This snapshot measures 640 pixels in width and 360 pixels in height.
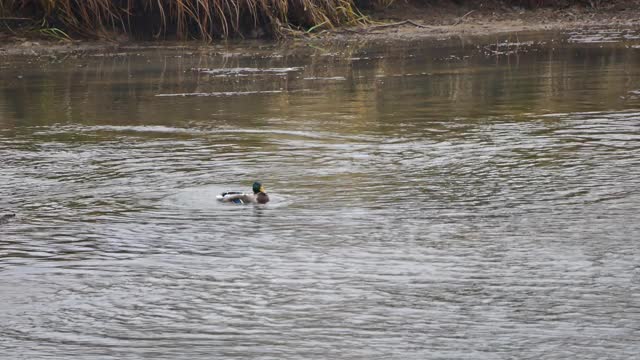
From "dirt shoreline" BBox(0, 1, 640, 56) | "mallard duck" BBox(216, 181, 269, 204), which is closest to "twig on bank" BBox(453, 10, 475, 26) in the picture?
"dirt shoreline" BBox(0, 1, 640, 56)

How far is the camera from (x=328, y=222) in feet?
30.0

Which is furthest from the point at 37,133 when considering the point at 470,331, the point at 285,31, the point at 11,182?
the point at 285,31

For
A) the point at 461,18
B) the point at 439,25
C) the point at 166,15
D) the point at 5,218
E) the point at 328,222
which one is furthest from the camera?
the point at 461,18

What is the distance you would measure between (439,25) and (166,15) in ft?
15.7

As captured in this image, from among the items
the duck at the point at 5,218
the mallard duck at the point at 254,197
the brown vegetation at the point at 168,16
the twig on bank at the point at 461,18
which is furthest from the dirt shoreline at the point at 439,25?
the mallard duck at the point at 254,197

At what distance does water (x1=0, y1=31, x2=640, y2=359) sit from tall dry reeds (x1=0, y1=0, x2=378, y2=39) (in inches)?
214

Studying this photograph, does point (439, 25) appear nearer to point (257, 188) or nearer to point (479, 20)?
point (479, 20)

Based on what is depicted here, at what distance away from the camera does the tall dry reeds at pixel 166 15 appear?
21.8 metres

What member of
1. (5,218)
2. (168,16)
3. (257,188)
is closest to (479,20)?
(168,16)

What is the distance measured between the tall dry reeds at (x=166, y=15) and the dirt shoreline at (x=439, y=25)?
0.38m

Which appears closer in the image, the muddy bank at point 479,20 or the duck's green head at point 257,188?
the duck's green head at point 257,188

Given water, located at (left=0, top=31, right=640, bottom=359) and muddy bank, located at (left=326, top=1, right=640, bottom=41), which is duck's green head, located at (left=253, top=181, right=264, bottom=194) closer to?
water, located at (left=0, top=31, right=640, bottom=359)

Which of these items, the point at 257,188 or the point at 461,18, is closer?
the point at 257,188

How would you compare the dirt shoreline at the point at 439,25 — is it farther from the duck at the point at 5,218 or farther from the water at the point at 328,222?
the duck at the point at 5,218
